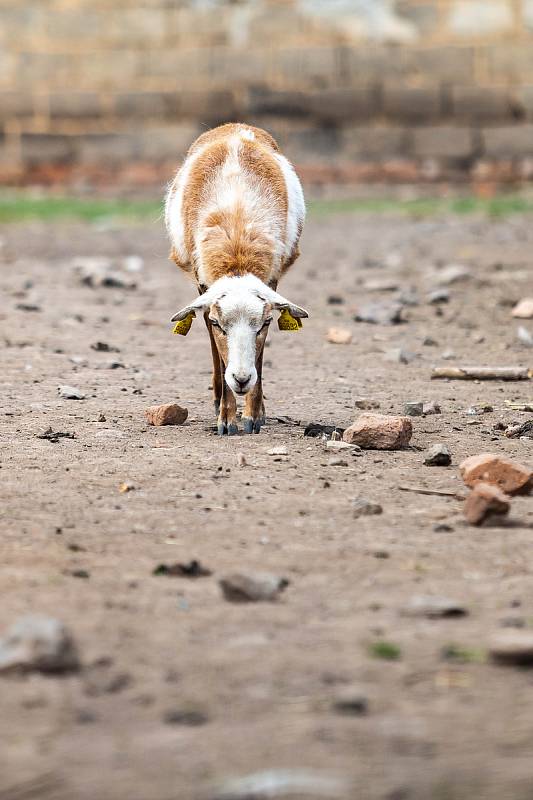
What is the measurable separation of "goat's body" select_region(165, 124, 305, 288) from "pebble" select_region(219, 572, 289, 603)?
99.0 inches

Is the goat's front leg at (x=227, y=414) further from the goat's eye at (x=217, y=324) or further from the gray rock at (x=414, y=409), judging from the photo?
the gray rock at (x=414, y=409)

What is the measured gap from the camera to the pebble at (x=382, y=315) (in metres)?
9.37

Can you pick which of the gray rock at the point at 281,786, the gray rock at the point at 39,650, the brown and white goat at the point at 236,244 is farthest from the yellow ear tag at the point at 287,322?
the gray rock at the point at 281,786

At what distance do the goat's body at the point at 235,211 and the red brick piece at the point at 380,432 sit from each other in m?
0.88

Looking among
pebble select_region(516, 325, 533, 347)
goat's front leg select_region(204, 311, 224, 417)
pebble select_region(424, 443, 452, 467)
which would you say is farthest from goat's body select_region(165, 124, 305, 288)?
pebble select_region(516, 325, 533, 347)

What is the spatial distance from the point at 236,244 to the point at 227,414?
2.51ft

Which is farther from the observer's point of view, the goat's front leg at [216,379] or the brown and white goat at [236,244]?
the goat's front leg at [216,379]

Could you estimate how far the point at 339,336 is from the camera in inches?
341

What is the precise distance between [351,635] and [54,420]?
Answer: 306cm

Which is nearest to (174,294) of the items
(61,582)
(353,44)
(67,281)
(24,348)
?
(67,281)

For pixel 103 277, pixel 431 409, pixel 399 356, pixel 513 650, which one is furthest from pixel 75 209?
pixel 513 650

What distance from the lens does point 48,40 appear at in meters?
19.2

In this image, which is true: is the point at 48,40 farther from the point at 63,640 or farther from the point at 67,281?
the point at 63,640

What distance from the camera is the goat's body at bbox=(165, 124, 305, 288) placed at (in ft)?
20.3
